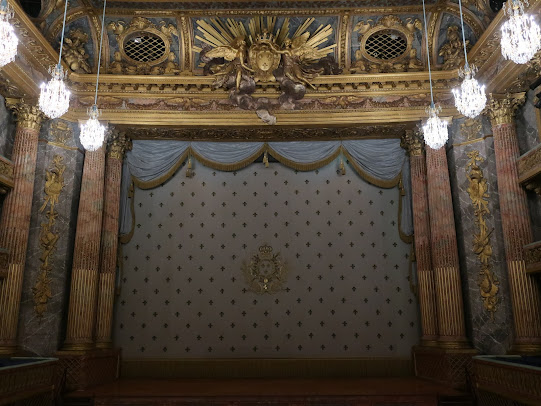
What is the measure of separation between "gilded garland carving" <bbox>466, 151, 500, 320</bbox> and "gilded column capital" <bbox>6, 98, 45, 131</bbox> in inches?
365

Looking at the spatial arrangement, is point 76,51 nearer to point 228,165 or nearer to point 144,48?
point 144,48

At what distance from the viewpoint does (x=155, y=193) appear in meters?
11.3

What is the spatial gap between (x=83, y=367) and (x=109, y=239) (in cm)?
276

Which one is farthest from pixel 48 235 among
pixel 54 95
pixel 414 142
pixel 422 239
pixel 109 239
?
pixel 414 142

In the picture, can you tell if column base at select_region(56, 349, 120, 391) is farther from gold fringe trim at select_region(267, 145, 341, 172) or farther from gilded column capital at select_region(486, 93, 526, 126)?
gilded column capital at select_region(486, 93, 526, 126)

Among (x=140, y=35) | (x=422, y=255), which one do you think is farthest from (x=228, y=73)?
(x=422, y=255)

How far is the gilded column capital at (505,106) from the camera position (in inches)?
360

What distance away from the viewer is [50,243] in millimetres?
9391

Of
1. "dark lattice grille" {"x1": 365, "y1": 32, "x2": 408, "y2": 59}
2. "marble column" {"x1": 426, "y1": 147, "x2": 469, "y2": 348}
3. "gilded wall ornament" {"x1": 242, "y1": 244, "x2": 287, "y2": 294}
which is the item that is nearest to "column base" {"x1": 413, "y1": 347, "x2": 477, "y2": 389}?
"marble column" {"x1": 426, "y1": 147, "x2": 469, "y2": 348}

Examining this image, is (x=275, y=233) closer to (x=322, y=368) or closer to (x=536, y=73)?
(x=322, y=368)

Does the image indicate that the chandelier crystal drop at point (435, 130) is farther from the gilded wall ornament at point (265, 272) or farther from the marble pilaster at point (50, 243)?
the marble pilaster at point (50, 243)

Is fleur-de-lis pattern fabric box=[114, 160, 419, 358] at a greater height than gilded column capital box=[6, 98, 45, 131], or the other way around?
gilded column capital box=[6, 98, 45, 131]

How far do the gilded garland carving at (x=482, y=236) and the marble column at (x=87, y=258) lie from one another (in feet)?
26.3

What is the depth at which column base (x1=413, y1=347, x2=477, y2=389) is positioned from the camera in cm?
867
